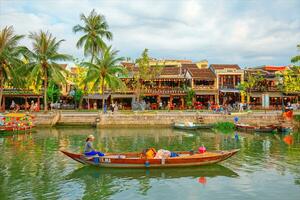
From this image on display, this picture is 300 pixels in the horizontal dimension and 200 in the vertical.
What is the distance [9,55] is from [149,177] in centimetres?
2955

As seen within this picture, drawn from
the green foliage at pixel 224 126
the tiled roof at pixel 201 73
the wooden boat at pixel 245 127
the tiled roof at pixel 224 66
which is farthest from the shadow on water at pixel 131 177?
the tiled roof at pixel 224 66

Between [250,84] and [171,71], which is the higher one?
[171,71]

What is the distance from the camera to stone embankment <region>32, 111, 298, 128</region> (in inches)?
1617

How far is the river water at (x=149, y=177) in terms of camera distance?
14438 mm

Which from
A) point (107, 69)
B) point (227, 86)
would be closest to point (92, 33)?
point (107, 69)

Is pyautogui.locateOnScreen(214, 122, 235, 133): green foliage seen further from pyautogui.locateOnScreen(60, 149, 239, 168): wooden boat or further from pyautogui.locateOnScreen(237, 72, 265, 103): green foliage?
pyautogui.locateOnScreen(60, 149, 239, 168): wooden boat

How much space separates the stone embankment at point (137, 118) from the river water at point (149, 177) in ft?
43.5

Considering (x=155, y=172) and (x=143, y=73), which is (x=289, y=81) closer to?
(x=143, y=73)

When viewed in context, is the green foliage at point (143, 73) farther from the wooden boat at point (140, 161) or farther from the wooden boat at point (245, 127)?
the wooden boat at point (140, 161)

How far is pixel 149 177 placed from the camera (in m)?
17.2

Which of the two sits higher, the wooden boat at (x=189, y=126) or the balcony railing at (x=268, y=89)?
the balcony railing at (x=268, y=89)

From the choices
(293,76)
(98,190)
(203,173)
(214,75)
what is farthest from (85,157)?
(293,76)

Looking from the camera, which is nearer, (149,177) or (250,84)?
(149,177)

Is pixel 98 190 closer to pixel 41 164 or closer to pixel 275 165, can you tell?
pixel 41 164
